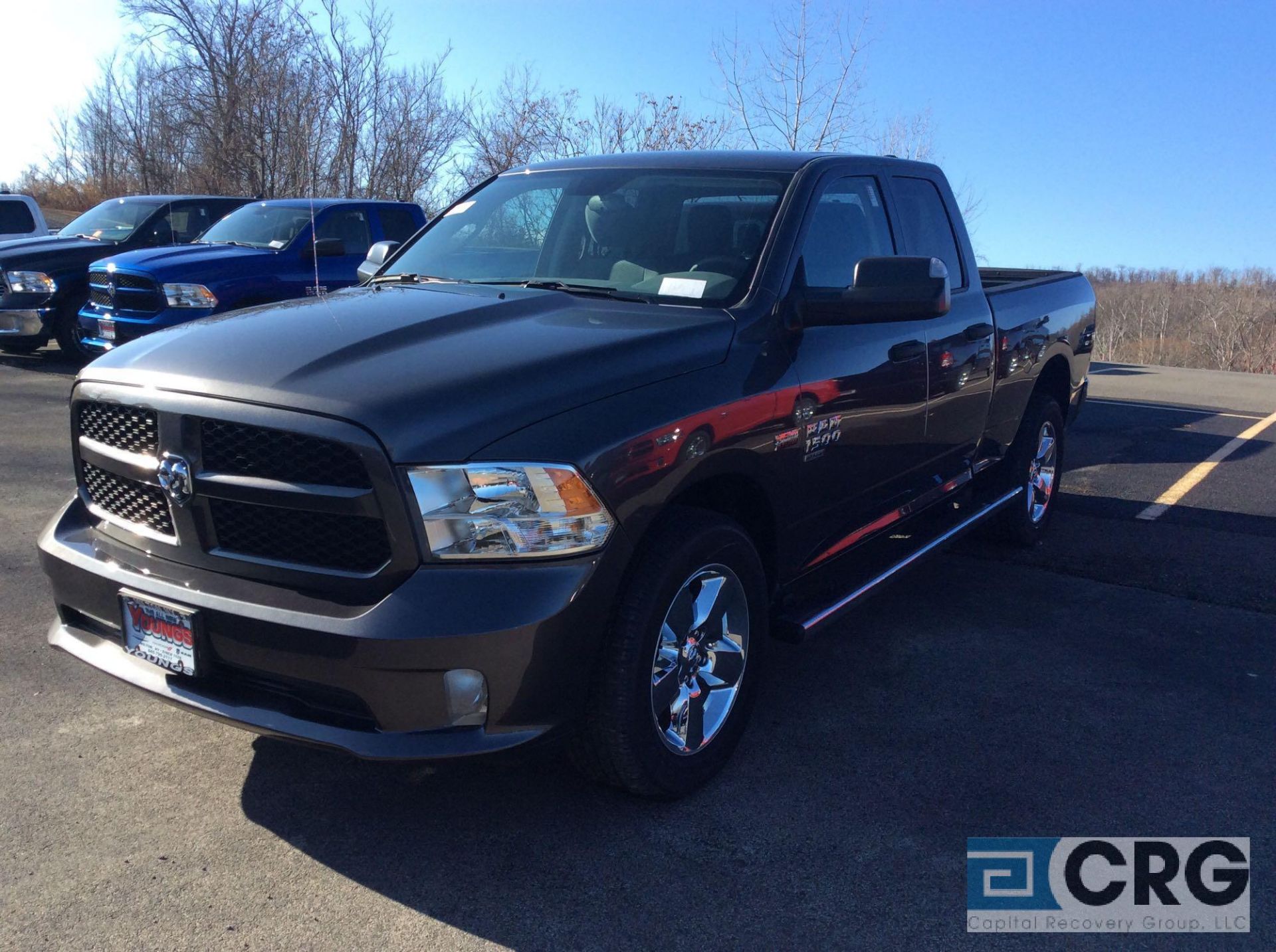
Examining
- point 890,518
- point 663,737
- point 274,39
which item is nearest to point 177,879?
point 663,737

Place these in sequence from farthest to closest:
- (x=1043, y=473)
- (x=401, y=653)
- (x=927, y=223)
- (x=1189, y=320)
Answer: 1. (x=1189, y=320)
2. (x=1043, y=473)
3. (x=927, y=223)
4. (x=401, y=653)

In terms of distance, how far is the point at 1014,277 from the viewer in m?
6.77

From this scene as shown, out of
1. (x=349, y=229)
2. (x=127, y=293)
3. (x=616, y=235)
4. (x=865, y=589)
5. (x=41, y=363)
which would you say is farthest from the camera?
(x=41, y=363)

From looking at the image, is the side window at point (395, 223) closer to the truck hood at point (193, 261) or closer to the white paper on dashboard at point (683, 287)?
the truck hood at point (193, 261)

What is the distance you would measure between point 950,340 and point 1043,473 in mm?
1941

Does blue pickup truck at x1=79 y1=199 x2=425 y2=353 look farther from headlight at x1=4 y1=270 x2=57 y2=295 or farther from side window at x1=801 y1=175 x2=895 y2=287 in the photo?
side window at x1=801 y1=175 x2=895 y2=287

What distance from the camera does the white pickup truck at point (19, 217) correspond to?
14008 millimetres

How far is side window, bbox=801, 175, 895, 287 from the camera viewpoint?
3.85 meters

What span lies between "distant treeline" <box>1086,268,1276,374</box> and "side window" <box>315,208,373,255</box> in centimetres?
5256

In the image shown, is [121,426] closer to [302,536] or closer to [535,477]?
[302,536]

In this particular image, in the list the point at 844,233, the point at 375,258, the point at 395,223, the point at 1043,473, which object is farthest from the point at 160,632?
the point at 395,223

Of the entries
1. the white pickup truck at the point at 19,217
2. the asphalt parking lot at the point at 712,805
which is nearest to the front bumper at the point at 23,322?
the white pickup truck at the point at 19,217

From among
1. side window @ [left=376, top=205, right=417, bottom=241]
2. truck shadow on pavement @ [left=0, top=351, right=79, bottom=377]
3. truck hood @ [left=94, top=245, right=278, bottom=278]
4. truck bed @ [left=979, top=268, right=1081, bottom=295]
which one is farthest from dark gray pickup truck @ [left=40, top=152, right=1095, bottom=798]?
truck shadow on pavement @ [left=0, top=351, right=79, bottom=377]

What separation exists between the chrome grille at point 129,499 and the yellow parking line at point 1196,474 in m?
5.97
